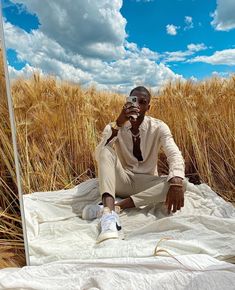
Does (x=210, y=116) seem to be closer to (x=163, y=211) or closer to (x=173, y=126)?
(x=173, y=126)

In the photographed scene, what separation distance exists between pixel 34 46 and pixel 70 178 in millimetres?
589

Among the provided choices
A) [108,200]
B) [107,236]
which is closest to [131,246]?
[107,236]

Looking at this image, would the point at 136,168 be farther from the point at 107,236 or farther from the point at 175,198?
the point at 107,236

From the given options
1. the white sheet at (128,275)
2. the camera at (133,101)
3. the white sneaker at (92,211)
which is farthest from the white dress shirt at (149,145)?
the white sheet at (128,275)

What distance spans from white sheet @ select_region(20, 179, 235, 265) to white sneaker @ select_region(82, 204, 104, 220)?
0.08ft

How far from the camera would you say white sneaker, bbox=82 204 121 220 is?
173 centimetres

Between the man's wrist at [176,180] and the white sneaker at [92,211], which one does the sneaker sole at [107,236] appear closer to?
the white sneaker at [92,211]

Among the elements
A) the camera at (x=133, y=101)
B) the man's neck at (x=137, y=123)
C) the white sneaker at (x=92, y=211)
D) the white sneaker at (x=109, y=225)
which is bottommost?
the white sneaker at (x=109, y=225)

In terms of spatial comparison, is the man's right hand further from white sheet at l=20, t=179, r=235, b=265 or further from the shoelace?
the shoelace

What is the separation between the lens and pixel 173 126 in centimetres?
173

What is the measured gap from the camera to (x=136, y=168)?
179 centimetres

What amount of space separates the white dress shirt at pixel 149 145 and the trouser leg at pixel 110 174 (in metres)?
0.03

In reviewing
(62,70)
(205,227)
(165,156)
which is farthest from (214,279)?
(62,70)

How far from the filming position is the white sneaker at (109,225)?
1.63 metres
